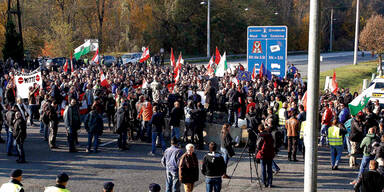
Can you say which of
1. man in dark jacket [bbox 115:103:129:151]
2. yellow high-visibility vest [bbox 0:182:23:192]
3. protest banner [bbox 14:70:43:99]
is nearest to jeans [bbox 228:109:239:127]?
man in dark jacket [bbox 115:103:129:151]

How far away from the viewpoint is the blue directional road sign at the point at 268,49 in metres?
22.7

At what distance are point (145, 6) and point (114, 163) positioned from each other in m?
51.2

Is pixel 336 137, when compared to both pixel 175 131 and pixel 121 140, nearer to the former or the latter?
pixel 175 131

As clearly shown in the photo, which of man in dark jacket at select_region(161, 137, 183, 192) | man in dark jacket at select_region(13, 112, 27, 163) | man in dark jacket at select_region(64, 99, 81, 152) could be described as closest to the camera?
man in dark jacket at select_region(161, 137, 183, 192)

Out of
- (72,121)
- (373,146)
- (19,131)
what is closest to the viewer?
(373,146)

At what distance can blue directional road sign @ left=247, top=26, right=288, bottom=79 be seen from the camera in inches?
894

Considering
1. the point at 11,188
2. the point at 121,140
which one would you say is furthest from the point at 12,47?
→ the point at 11,188

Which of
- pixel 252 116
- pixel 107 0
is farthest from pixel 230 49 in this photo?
pixel 252 116

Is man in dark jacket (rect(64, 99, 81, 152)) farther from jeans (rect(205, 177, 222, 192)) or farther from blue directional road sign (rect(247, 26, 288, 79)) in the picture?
blue directional road sign (rect(247, 26, 288, 79))

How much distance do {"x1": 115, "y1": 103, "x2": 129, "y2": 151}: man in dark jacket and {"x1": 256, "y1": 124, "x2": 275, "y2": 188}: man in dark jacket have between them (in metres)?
5.04

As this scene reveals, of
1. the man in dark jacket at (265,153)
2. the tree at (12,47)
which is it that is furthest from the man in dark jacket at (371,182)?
the tree at (12,47)

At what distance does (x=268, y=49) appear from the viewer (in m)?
Answer: 23.1

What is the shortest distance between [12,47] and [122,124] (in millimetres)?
30528

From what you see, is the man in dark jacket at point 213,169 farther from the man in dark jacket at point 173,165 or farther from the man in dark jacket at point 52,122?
the man in dark jacket at point 52,122
